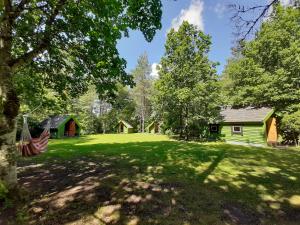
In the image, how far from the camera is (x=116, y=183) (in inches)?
243

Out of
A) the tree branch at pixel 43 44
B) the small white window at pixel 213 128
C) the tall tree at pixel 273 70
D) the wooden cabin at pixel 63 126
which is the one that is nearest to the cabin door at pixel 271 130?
the tall tree at pixel 273 70

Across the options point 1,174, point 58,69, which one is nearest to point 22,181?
point 1,174

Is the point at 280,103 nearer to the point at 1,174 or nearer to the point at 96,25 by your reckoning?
the point at 96,25

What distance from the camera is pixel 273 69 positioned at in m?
23.5

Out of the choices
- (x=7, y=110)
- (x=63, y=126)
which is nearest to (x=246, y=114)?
(x=7, y=110)

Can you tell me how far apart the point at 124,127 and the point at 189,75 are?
2649 centimetres

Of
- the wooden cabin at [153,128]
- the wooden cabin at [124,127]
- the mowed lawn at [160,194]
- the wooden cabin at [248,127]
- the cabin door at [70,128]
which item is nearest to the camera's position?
the mowed lawn at [160,194]

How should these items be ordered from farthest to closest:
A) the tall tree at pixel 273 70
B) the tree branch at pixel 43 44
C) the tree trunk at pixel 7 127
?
the tall tree at pixel 273 70 < the tree branch at pixel 43 44 < the tree trunk at pixel 7 127

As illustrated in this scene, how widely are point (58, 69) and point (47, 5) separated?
2.66 m

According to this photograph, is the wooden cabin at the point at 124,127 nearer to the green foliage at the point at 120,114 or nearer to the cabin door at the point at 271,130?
the green foliage at the point at 120,114

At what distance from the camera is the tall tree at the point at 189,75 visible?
22.1m

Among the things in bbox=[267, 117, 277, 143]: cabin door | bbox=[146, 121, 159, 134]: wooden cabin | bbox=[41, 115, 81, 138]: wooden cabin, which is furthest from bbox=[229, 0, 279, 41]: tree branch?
bbox=[146, 121, 159, 134]: wooden cabin

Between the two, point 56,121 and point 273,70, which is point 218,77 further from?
point 56,121

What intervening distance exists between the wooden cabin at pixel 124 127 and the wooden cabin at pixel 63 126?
1261 centimetres
